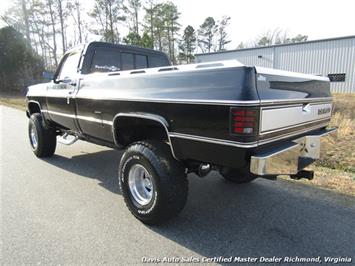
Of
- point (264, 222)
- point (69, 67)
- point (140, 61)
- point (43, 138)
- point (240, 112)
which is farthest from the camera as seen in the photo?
point (43, 138)

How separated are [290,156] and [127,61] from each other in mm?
3457

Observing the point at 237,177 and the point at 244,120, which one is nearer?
the point at 244,120

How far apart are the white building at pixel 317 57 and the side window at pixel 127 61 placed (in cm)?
1476

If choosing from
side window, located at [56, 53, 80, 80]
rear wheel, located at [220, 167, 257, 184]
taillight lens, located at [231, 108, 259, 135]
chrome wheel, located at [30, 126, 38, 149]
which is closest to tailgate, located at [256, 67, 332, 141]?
taillight lens, located at [231, 108, 259, 135]

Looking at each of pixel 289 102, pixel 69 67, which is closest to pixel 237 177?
pixel 289 102

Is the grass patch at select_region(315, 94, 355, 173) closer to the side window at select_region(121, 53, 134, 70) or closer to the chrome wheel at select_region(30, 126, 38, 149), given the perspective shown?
the side window at select_region(121, 53, 134, 70)

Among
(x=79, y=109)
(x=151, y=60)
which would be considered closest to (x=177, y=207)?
(x=79, y=109)

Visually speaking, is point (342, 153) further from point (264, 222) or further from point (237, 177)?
point (264, 222)

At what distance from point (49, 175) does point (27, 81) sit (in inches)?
1302

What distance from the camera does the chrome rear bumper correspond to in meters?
2.49

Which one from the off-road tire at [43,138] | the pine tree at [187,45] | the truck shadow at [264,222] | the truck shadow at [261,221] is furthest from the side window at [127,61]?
the pine tree at [187,45]

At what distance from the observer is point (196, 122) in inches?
107

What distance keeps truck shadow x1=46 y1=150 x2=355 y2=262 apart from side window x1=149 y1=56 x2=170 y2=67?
7.73ft

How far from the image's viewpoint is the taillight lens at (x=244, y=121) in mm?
2410
